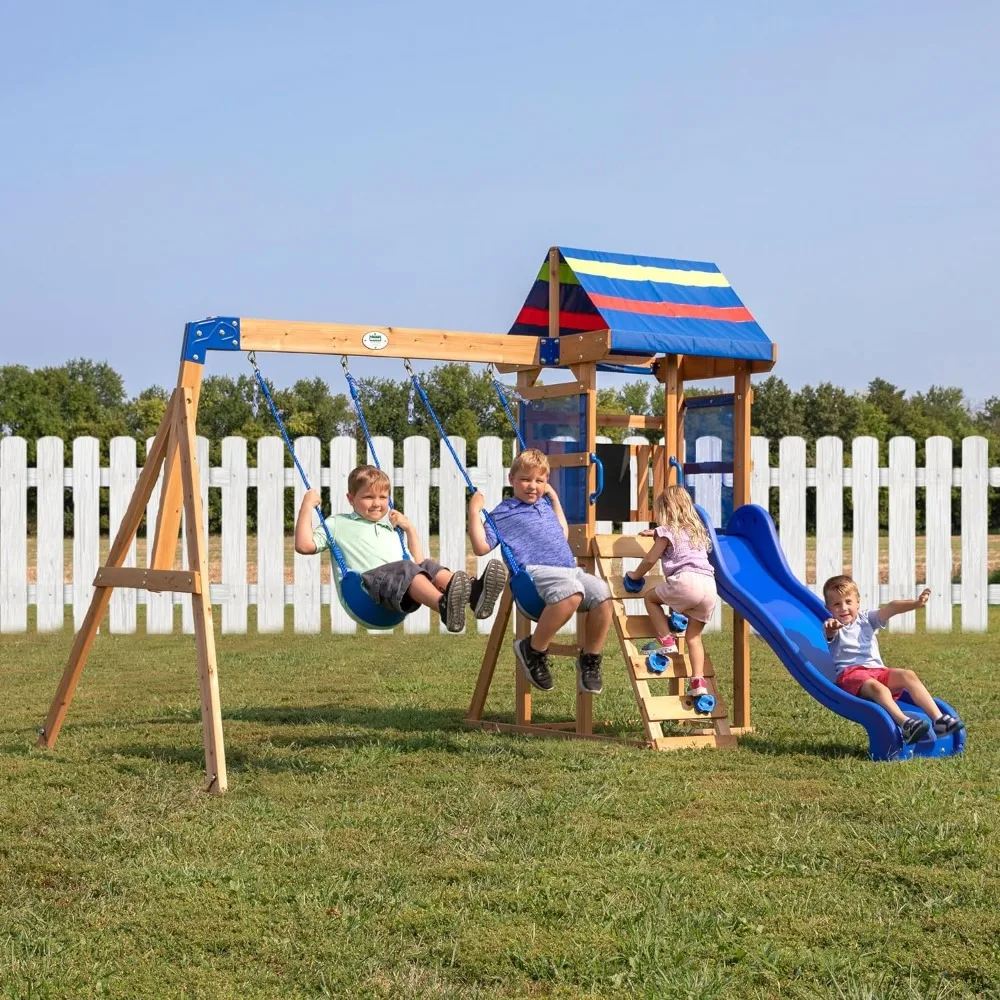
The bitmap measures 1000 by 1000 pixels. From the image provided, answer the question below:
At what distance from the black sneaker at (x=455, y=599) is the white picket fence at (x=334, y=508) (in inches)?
237

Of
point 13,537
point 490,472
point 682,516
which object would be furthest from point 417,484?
point 682,516

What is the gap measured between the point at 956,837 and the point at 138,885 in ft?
9.57

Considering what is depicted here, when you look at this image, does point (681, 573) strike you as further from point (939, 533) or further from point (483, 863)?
point (939, 533)

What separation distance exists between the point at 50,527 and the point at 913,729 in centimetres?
914

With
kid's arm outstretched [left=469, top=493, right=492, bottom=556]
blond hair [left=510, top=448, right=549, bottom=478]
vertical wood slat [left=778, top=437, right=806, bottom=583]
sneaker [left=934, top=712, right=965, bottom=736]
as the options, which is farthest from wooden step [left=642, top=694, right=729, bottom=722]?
vertical wood slat [left=778, top=437, right=806, bottom=583]

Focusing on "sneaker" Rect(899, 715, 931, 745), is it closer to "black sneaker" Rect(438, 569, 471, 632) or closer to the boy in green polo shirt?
the boy in green polo shirt

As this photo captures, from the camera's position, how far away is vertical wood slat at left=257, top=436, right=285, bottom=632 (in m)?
13.2

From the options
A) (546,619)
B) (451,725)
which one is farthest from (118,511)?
(546,619)

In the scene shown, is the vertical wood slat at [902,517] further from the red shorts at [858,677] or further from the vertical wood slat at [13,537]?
the vertical wood slat at [13,537]

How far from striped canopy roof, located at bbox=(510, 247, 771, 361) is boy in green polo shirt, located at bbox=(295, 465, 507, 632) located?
1.54 m

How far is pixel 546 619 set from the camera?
23.7 ft

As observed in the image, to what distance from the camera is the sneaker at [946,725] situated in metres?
6.93

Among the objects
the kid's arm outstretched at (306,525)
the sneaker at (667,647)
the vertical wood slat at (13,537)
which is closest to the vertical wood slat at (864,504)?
the sneaker at (667,647)

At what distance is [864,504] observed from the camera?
13.7 metres
